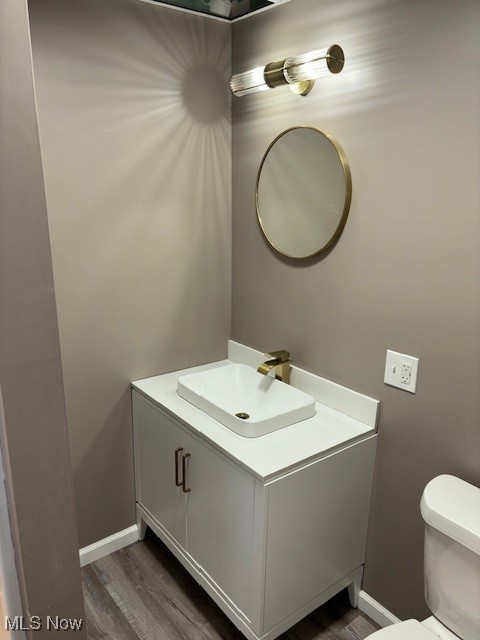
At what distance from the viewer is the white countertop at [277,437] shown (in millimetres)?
1497

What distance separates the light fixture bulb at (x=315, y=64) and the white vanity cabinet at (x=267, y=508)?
1.23m

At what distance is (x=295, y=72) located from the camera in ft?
5.42

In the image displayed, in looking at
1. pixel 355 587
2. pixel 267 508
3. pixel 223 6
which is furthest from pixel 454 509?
pixel 223 6

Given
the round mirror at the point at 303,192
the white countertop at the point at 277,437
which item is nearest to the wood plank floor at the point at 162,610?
the white countertop at the point at 277,437

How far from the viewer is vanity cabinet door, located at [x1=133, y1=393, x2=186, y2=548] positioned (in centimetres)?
190

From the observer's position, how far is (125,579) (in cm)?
204

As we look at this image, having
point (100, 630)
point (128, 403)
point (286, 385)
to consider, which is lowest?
point (100, 630)

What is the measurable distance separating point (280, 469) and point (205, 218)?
3.97 ft

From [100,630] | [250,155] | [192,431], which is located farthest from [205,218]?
[100,630]

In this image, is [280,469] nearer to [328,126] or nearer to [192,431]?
[192,431]

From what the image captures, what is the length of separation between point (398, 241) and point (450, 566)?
38.9 inches

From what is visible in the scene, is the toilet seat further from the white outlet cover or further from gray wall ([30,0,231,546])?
gray wall ([30,0,231,546])

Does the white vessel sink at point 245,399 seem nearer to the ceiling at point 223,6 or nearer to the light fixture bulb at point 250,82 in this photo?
the light fixture bulb at point 250,82

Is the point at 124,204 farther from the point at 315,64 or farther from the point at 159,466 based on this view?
the point at 159,466
